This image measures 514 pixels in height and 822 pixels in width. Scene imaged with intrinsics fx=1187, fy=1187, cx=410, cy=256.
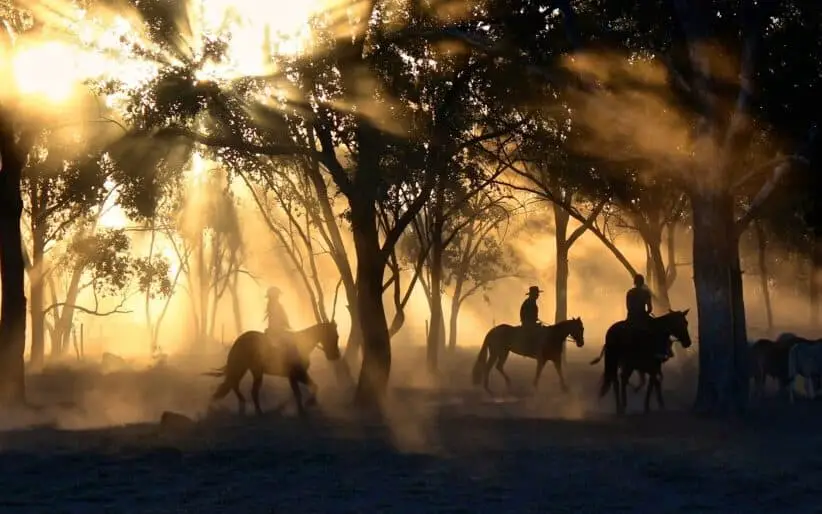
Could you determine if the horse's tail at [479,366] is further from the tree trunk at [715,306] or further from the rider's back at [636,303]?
the tree trunk at [715,306]

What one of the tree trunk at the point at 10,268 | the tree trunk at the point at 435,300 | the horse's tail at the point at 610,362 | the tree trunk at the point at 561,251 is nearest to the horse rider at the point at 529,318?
the horse's tail at the point at 610,362

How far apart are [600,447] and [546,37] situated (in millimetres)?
10627

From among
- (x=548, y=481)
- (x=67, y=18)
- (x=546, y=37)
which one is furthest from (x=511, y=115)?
(x=548, y=481)

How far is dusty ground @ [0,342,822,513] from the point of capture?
12.9 meters

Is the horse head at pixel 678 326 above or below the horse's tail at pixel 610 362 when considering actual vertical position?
above

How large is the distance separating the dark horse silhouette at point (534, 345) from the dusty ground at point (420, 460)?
2.71m

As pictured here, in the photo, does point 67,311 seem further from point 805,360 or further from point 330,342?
point 805,360

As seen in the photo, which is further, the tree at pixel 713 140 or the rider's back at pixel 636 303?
the rider's back at pixel 636 303

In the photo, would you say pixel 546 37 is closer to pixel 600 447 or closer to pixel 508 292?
pixel 600 447

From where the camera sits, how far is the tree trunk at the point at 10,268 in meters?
26.3

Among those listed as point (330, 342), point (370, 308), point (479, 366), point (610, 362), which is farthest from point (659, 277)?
point (330, 342)

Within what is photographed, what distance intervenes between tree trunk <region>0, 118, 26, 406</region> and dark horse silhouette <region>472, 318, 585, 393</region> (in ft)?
39.4

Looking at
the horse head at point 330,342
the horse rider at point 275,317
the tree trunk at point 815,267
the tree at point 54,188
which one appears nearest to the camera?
the horse rider at point 275,317

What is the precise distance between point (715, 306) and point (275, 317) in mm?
9383
